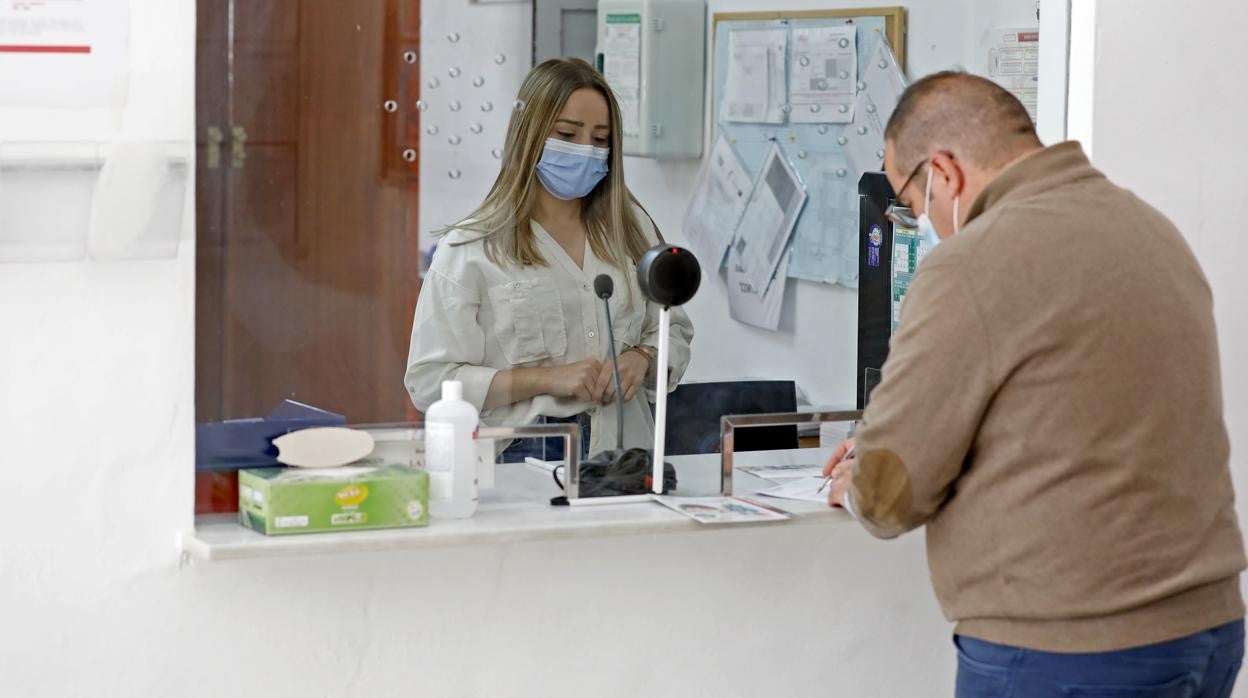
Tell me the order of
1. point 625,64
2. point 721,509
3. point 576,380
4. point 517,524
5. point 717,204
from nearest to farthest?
point 517,524 < point 721,509 < point 576,380 < point 625,64 < point 717,204

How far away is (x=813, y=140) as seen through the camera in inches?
→ 110

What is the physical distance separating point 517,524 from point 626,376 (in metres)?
0.45

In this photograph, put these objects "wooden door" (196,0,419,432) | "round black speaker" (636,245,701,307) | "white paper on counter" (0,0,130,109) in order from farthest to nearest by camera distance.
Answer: "round black speaker" (636,245,701,307)
"wooden door" (196,0,419,432)
"white paper on counter" (0,0,130,109)

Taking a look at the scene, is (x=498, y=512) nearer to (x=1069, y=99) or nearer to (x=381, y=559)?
(x=381, y=559)

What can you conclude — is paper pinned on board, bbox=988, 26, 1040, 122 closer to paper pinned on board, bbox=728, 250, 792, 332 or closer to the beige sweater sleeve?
paper pinned on board, bbox=728, 250, 792, 332

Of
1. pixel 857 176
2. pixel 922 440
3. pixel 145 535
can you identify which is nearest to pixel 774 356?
pixel 857 176

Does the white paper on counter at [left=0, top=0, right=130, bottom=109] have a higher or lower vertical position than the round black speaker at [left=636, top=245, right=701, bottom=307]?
higher

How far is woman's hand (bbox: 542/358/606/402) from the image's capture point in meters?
2.31

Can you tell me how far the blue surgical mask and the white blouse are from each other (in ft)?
0.25

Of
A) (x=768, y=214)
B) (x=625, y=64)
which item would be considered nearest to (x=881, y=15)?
(x=768, y=214)

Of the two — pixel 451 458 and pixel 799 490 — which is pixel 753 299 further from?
pixel 451 458

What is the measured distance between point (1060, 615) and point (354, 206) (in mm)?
1140

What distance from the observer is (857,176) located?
2.71 metres

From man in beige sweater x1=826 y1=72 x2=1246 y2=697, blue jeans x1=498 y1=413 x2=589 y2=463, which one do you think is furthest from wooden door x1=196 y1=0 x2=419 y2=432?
man in beige sweater x1=826 y1=72 x2=1246 y2=697
